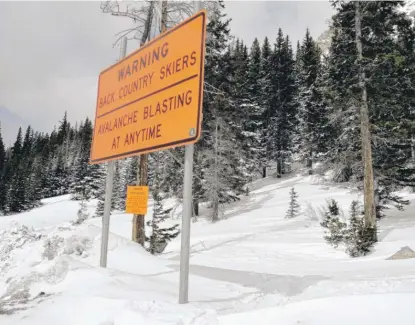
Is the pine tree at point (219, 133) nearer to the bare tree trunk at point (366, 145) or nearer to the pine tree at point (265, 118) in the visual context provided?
the bare tree trunk at point (366, 145)

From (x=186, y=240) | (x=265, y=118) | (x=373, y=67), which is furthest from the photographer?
(x=265, y=118)

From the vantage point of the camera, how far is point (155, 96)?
5320mm

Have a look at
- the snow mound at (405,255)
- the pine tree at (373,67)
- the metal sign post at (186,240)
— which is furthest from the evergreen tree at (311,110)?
the metal sign post at (186,240)

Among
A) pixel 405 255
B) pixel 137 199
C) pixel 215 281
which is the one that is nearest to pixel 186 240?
pixel 215 281

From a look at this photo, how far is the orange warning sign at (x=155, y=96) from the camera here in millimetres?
4535

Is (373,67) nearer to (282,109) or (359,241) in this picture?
(359,241)

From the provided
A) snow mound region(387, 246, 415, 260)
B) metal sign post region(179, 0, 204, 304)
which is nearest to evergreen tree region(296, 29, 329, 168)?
snow mound region(387, 246, 415, 260)

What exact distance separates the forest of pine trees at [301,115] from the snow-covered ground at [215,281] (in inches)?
166

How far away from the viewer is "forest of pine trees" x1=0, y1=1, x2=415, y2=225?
15695 millimetres

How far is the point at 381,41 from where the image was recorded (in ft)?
51.8

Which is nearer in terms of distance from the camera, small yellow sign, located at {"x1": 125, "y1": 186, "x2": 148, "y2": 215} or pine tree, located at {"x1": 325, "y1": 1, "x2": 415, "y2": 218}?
small yellow sign, located at {"x1": 125, "y1": 186, "x2": 148, "y2": 215}

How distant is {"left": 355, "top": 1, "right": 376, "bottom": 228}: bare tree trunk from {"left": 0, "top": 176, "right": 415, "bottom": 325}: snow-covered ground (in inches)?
46.6

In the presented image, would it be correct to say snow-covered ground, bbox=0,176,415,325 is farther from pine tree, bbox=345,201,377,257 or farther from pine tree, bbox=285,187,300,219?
pine tree, bbox=285,187,300,219

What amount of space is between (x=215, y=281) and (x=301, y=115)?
1388 inches
